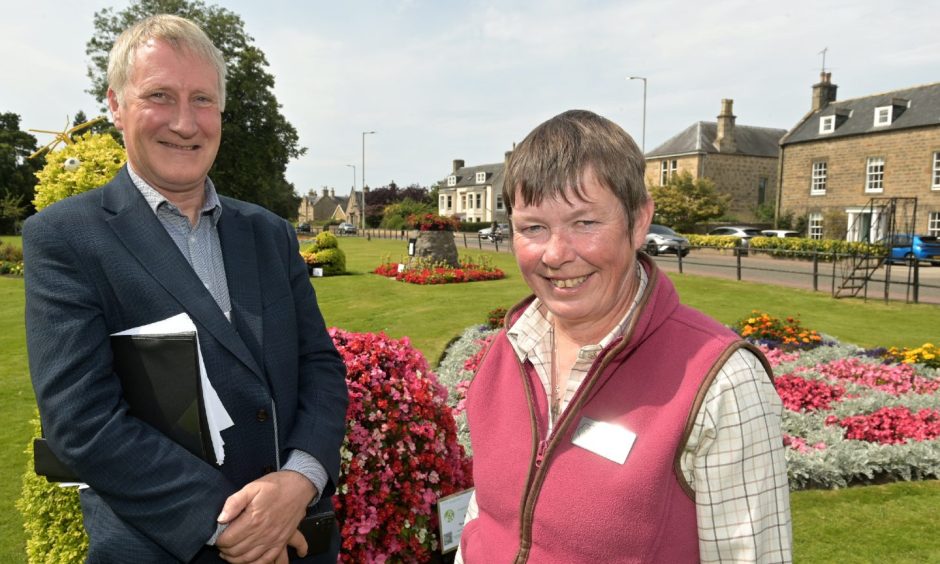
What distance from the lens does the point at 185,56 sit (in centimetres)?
210

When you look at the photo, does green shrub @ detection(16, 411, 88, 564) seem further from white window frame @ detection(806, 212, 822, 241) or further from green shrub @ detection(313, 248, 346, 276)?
white window frame @ detection(806, 212, 822, 241)

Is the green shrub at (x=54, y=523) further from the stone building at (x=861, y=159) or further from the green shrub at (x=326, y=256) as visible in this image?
the stone building at (x=861, y=159)

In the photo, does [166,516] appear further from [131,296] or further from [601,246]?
[601,246]

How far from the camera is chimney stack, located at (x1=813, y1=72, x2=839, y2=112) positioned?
41228mm

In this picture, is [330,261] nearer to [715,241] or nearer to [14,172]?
[715,241]

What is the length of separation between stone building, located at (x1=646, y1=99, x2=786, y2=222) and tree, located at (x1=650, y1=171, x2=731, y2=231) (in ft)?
15.0

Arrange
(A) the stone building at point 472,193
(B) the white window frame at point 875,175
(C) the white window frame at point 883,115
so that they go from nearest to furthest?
(C) the white window frame at point 883,115, (B) the white window frame at point 875,175, (A) the stone building at point 472,193

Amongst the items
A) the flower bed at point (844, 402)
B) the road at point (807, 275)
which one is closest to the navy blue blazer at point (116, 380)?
the flower bed at point (844, 402)

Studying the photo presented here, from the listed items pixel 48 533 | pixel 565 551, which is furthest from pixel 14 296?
pixel 565 551

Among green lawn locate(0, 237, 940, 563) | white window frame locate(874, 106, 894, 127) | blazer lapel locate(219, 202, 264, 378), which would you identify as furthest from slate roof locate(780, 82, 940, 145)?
blazer lapel locate(219, 202, 264, 378)

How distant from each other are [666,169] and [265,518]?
54.4 meters

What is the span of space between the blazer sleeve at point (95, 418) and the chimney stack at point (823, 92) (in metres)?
49.0

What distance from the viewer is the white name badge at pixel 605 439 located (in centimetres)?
156

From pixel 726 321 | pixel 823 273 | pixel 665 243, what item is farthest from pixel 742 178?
pixel 726 321
